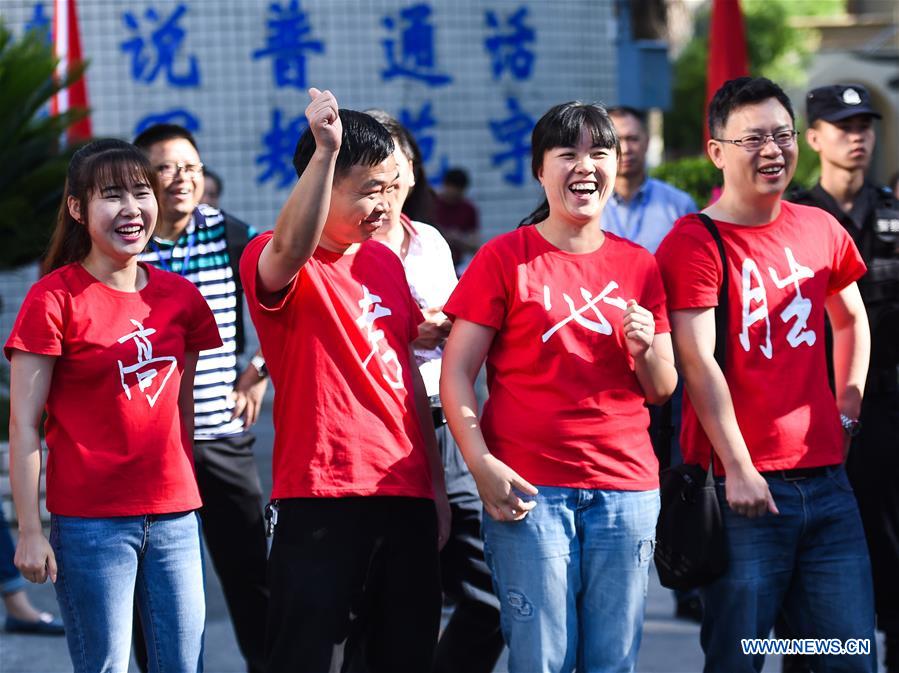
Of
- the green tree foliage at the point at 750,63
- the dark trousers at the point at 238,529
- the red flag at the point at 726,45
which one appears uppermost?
the green tree foliage at the point at 750,63

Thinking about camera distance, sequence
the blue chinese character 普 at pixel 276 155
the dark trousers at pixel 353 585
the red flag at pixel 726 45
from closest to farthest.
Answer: the dark trousers at pixel 353 585 < the red flag at pixel 726 45 < the blue chinese character 普 at pixel 276 155

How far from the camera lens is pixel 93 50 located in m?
8.60

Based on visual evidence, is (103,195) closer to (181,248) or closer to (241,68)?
(181,248)

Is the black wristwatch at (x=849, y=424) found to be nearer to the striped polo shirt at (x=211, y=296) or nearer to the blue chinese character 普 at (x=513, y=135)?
the striped polo shirt at (x=211, y=296)

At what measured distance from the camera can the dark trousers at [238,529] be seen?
3832 millimetres

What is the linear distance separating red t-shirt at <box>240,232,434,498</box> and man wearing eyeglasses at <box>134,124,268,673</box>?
0.83 metres

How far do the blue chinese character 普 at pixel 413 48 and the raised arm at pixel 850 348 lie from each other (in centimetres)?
584

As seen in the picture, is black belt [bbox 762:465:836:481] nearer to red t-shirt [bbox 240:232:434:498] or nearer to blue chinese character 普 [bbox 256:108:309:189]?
red t-shirt [bbox 240:232:434:498]

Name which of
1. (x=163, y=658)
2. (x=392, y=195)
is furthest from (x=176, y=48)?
(x=163, y=658)

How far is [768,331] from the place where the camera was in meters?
3.15

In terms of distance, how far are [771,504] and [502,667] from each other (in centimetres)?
165

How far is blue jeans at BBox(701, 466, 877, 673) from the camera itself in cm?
311

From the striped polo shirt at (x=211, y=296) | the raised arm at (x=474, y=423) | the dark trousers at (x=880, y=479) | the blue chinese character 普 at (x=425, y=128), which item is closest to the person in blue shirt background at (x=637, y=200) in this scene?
the dark trousers at (x=880, y=479)

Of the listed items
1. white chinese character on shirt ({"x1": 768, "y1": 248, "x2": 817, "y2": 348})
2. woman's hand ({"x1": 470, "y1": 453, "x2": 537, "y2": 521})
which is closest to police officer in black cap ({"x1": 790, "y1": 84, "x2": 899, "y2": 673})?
white chinese character on shirt ({"x1": 768, "y1": 248, "x2": 817, "y2": 348})
